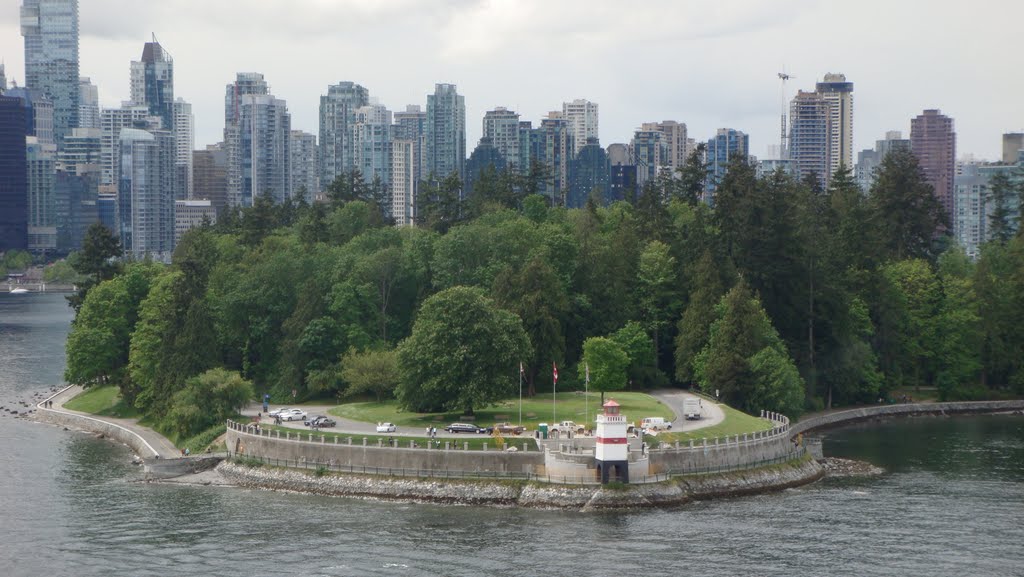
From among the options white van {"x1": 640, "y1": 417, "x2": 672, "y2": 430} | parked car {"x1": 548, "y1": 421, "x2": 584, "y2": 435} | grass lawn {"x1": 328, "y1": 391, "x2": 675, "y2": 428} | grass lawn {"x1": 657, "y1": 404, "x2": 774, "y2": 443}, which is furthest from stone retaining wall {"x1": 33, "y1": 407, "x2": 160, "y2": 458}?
grass lawn {"x1": 657, "y1": 404, "x2": 774, "y2": 443}

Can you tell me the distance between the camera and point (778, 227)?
134 metres

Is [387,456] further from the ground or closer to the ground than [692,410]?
closer to the ground

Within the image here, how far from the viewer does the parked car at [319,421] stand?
10579 cm

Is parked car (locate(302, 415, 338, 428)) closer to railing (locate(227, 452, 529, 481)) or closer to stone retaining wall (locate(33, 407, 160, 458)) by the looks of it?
railing (locate(227, 452, 529, 481))

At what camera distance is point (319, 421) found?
10619 cm

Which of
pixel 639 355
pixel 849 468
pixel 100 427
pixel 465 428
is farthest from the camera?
pixel 100 427

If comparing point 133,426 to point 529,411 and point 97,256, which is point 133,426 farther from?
point 97,256

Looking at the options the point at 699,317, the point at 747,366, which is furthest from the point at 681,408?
the point at 699,317

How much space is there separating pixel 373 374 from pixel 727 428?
1102 inches

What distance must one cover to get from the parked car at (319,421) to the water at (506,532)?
9880 mm

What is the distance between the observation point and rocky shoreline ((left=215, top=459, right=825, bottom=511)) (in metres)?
90.1

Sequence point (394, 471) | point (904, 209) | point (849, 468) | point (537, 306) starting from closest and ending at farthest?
point (394, 471)
point (849, 468)
point (537, 306)
point (904, 209)

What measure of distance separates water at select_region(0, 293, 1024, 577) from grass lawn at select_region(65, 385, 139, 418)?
25.4m

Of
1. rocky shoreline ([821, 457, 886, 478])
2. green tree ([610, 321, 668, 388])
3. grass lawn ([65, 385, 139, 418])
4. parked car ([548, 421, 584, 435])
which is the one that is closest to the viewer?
parked car ([548, 421, 584, 435])
